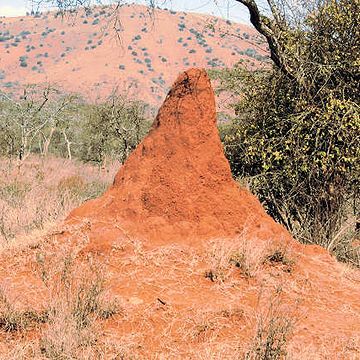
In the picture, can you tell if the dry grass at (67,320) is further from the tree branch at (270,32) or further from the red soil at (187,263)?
the tree branch at (270,32)

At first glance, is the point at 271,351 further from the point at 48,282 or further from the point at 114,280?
the point at 48,282

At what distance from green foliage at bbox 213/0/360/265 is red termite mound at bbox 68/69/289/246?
245 centimetres

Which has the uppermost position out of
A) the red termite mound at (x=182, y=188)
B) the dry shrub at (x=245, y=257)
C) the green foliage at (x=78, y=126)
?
the red termite mound at (x=182, y=188)

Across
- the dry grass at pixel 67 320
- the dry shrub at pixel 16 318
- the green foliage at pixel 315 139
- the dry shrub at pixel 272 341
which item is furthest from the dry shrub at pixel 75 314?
the green foliage at pixel 315 139

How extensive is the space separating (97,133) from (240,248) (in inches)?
860

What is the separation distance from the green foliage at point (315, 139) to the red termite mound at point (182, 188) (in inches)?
96.3

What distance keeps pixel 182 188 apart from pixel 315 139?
3608 millimetres

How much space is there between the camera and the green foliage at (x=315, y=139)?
9078 mm

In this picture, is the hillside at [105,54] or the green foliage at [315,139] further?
the hillside at [105,54]

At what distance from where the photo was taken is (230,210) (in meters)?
6.78

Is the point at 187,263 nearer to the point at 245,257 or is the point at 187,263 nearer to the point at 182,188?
the point at 245,257

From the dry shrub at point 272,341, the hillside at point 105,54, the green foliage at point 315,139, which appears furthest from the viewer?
the hillside at point 105,54

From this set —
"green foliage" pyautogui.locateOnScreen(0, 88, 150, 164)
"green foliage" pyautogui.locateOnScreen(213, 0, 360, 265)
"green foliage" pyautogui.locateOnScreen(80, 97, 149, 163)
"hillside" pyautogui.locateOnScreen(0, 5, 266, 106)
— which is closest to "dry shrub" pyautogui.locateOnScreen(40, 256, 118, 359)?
"green foliage" pyautogui.locateOnScreen(213, 0, 360, 265)

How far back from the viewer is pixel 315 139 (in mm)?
9234
